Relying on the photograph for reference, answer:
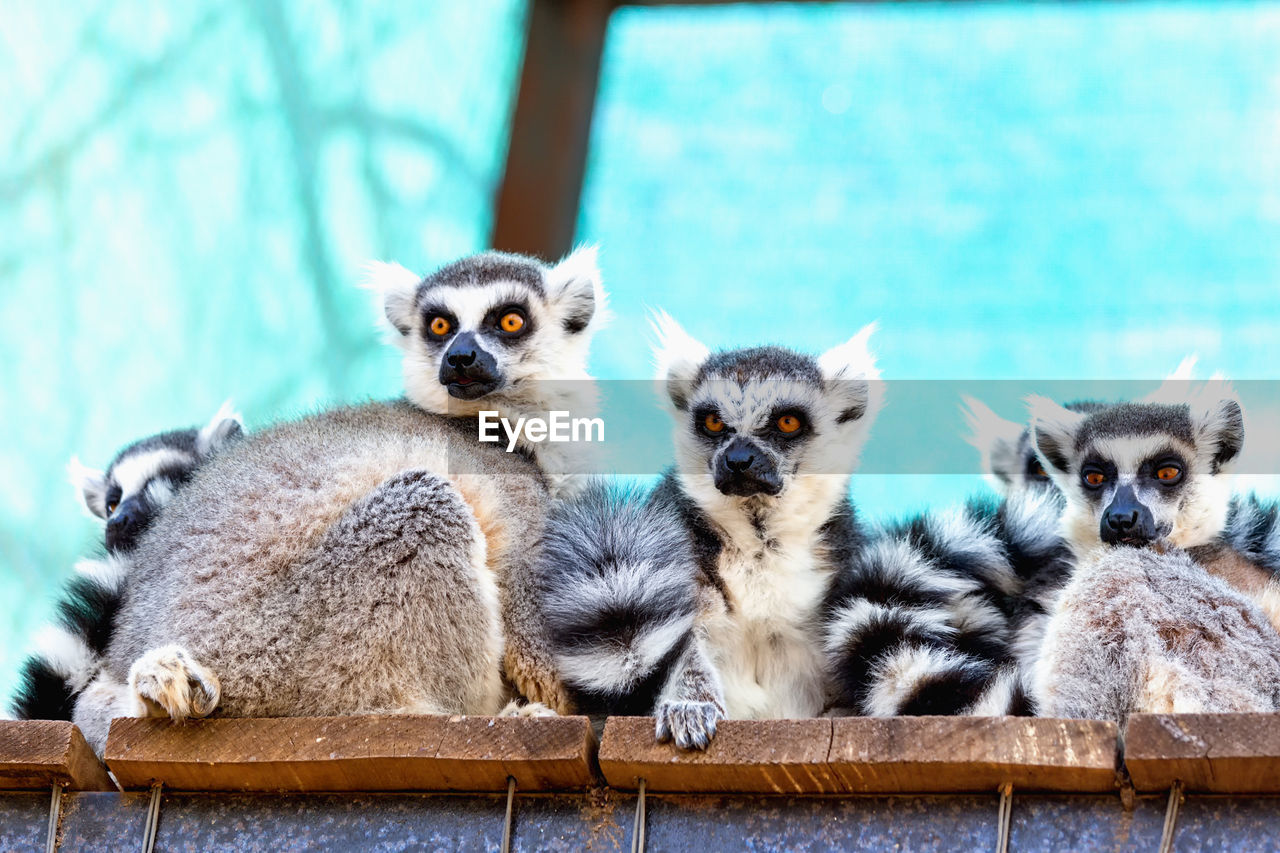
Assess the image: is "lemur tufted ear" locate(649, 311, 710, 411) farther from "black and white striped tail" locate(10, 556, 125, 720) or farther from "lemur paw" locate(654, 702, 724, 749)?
"black and white striped tail" locate(10, 556, 125, 720)

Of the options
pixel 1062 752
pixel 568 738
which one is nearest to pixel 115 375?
pixel 568 738

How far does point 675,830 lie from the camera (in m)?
2.09

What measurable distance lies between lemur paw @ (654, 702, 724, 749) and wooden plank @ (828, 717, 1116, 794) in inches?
8.0

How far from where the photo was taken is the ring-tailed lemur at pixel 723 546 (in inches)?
98.9

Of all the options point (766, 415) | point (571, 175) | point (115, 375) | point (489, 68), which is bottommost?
point (766, 415)

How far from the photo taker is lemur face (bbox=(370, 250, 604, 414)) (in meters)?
3.35

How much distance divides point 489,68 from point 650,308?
2307 mm

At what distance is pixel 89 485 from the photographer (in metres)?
3.79

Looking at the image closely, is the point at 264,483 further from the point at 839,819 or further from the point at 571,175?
the point at 571,175

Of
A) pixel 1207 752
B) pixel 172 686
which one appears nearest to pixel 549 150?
pixel 172 686

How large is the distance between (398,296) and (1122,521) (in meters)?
2.08

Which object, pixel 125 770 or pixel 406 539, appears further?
pixel 406 539

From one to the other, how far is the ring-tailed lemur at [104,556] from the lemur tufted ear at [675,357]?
113 cm

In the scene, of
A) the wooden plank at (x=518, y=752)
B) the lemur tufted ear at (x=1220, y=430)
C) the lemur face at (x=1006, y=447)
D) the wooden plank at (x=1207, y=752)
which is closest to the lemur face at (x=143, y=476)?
the wooden plank at (x=518, y=752)
